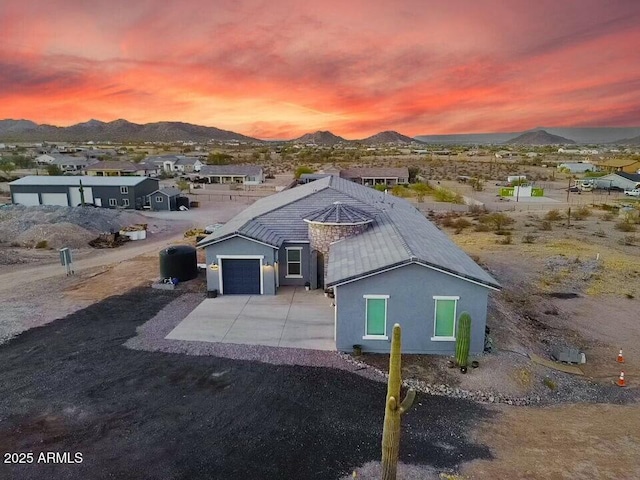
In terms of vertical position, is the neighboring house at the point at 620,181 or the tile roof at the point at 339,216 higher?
the tile roof at the point at 339,216

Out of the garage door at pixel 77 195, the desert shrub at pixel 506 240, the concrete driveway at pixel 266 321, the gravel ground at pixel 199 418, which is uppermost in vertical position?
the garage door at pixel 77 195

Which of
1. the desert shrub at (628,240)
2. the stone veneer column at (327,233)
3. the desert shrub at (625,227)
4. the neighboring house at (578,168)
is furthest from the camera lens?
the neighboring house at (578,168)

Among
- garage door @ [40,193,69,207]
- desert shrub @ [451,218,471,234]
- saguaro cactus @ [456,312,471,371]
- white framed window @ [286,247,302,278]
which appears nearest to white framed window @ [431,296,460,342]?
saguaro cactus @ [456,312,471,371]

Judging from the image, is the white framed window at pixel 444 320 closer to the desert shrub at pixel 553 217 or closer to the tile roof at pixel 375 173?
the desert shrub at pixel 553 217

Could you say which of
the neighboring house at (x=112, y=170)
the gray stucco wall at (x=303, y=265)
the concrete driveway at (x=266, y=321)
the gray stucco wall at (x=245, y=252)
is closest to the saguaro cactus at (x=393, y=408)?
the concrete driveway at (x=266, y=321)

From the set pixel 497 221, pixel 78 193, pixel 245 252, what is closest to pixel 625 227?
pixel 497 221

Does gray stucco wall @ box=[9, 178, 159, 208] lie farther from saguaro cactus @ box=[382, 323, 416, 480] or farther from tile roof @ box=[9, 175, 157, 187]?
saguaro cactus @ box=[382, 323, 416, 480]

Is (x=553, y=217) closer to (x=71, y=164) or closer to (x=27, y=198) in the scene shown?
(x=27, y=198)
